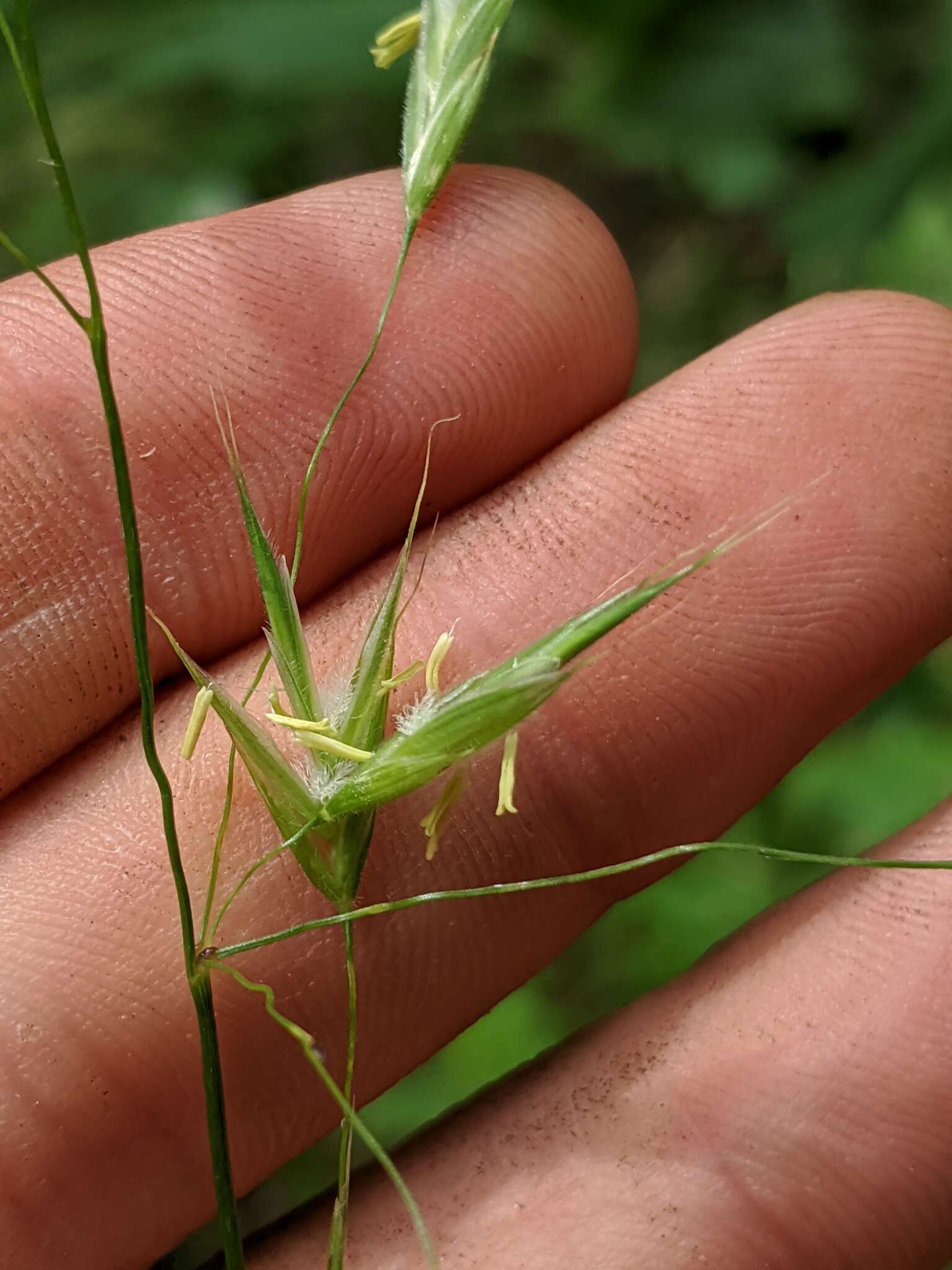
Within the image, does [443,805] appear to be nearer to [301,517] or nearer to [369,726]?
[369,726]

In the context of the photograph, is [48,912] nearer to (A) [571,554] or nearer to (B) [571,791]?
(B) [571,791]

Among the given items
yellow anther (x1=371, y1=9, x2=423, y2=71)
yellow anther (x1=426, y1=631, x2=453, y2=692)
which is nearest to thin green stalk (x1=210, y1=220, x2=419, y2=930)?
yellow anther (x1=426, y1=631, x2=453, y2=692)

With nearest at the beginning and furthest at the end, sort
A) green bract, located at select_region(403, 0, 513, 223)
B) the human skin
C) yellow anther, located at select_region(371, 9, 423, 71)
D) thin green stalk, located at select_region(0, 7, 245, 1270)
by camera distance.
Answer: thin green stalk, located at select_region(0, 7, 245, 1270) < the human skin < green bract, located at select_region(403, 0, 513, 223) < yellow anther, located at select_region(371, 9, 423, 71)

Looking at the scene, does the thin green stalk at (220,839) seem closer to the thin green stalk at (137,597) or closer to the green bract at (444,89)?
the thin green stalk at (137,597)

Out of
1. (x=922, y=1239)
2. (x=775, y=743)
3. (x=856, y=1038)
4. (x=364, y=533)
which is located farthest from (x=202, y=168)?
(x=922, y=1239)

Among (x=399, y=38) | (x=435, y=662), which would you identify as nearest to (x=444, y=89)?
(x=399, y=38)

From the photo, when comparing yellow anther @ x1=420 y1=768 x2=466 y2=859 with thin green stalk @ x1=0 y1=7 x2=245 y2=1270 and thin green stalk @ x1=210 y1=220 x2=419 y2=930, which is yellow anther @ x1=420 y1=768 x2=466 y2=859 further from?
thin green stalk @ x1=0 y1=7 x2=245 y2=1270
